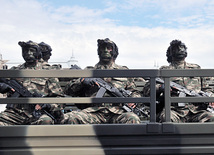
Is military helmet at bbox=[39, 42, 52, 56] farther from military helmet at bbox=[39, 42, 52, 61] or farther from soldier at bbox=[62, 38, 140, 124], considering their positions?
soldier at bbox=[62, 38, 140, 124]

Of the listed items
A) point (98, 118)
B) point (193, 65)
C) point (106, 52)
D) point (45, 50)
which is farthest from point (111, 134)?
point (45, 50)

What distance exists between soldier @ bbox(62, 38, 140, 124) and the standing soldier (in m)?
0.43

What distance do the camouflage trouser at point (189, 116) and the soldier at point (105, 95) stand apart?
431mm

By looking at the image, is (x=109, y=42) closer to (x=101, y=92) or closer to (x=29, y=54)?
(x=101, y=92)

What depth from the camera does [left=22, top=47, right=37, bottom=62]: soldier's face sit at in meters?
3.40

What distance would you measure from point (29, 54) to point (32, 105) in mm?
742

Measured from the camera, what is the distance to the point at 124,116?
8.27ft

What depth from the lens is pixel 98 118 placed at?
276cm

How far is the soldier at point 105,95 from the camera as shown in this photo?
100 inches

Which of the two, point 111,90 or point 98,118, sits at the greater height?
point 111,90

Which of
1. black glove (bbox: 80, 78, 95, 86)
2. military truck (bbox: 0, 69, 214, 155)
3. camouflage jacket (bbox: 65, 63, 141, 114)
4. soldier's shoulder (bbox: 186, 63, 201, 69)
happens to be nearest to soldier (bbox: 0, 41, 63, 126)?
camouflage jacket (bbox: 65, 63, 141, 114)

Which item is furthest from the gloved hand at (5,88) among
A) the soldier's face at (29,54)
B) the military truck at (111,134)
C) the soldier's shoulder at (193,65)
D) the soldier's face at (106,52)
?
the soldier's shoulder at (193,65)

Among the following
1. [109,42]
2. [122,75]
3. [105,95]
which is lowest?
[105,95]

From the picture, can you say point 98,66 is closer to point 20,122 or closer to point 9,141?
point 20,122
